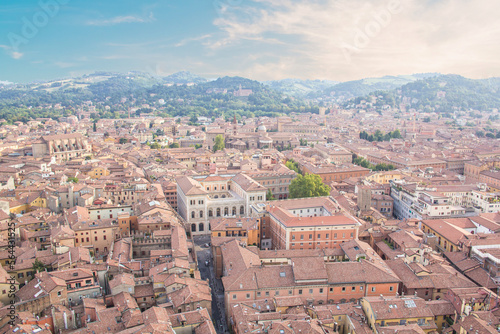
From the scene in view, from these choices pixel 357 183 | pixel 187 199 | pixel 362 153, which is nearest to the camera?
pixel 187 199

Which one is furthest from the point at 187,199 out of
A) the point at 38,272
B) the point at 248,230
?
the point at 38,272

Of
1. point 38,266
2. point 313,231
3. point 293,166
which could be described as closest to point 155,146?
point 293,166

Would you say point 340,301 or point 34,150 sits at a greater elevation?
point 34,150

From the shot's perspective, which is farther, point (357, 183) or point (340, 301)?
point (357, 183)

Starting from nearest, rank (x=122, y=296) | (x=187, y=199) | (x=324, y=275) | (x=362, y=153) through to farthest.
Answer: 1. (x=122, y=296)
2. (x=324, y=275)
3. (x=187, y=199)
4. (x=362, y=153)

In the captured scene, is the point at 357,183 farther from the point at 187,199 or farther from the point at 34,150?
A: the point at 34,150

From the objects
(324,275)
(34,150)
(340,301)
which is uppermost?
(34,150)
